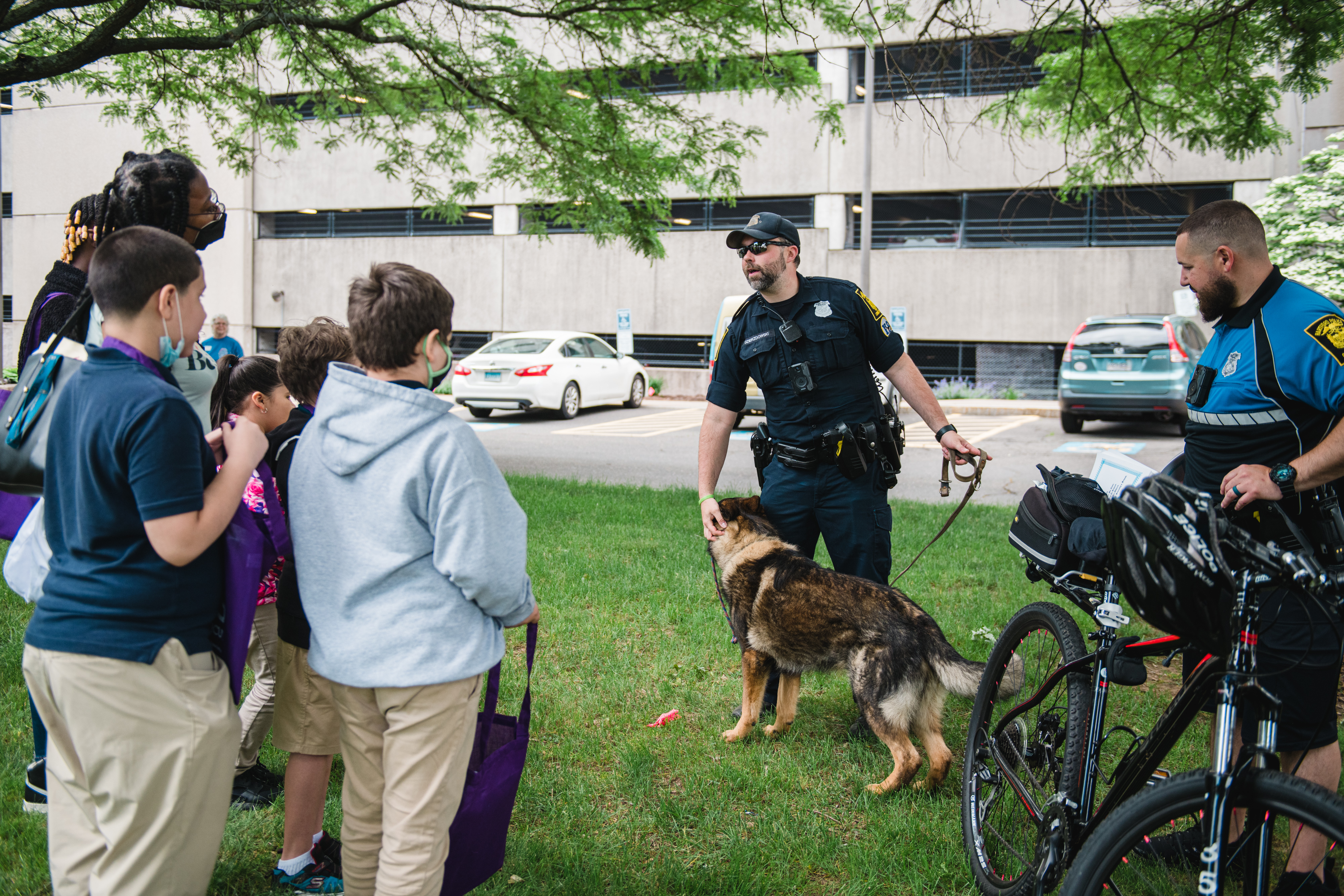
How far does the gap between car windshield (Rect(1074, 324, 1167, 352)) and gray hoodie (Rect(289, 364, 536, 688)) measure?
14.5 meters

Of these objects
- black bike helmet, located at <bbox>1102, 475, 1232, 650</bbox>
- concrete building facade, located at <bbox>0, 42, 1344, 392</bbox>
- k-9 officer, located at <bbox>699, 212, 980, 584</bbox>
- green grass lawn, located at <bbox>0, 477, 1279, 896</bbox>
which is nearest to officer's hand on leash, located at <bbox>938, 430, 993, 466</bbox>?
k-9 officer, located at <bbox>699, 212, 980, 584</bbox>

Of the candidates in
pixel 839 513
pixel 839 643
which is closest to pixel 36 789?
pixel 839 643

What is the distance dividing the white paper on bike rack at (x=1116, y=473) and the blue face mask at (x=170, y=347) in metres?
2.47

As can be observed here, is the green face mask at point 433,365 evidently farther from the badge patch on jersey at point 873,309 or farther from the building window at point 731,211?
the building window at point 731,211

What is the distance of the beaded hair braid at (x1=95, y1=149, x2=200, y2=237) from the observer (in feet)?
9.04

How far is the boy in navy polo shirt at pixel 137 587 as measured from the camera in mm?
1914

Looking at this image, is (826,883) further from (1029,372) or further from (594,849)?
(1029,372)

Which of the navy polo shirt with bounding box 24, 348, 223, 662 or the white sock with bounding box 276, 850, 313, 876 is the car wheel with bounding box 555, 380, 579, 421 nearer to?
the white sock with bounding box 276, 850, 313, 876

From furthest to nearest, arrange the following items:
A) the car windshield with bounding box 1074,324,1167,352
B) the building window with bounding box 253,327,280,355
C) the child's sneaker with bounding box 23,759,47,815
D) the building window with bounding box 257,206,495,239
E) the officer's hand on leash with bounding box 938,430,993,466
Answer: the building window with bounding box 253,327,280,355 → the building window with bounding box 257,206,495,239 → the car windshield with bounding box 1074,324,1167,352 → the officer's hand on leash with bounding box 938,430,993,466 → the child's sneaker with bounding box 23,759,47,815

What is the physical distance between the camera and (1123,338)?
14.6 meters

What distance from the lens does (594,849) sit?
3033 millimetres

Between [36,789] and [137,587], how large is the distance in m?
1.68

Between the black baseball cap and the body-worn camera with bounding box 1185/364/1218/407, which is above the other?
the black baseball cap

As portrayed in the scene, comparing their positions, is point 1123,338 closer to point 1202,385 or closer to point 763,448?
point 763,448
